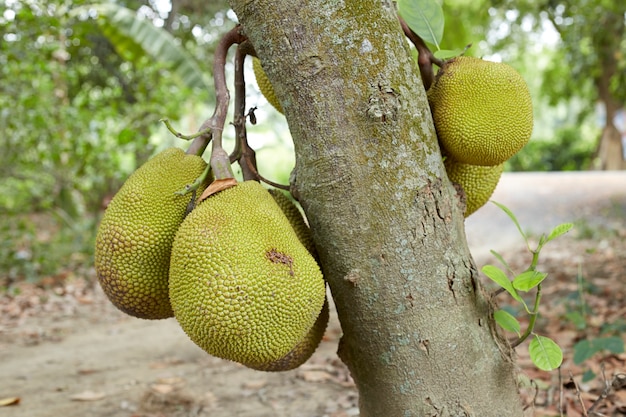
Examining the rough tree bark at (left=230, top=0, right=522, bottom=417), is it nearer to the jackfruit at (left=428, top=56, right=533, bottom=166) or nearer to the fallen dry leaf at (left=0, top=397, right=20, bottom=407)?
the jackfruit at (left=428, top=56, right=533, bottom=166)

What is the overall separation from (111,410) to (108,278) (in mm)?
890

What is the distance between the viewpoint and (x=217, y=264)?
0.84m

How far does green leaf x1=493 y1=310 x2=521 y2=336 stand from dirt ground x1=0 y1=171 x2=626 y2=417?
0.24 m

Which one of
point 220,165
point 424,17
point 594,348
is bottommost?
point 594,348

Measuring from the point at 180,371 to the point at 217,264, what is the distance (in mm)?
1438

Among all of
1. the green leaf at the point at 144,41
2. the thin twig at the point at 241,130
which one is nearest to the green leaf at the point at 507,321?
the thin twig at the point at 241,130

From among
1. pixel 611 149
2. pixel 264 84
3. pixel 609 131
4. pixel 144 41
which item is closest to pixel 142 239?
pixel 264 84

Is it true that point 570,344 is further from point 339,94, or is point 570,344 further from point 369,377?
point 339,94

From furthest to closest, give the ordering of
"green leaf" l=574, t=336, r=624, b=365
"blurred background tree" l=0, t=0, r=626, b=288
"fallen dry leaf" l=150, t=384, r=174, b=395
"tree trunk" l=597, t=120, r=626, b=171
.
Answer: "tree trunk" l=597, t=120, r=626, b=171
"blurred background tree" l=0, t=0, r=626, b=288
"fallen dry leaf" l=150, t=384, r=174, b=395
"green leaf" l=574, t=336, r=624, b=365

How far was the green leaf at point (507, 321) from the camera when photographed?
99cm

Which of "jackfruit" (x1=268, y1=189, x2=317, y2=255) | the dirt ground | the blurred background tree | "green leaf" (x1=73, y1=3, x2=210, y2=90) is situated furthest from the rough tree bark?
"green leaf" (x1=73, y1=3, x2=210, y2=90)

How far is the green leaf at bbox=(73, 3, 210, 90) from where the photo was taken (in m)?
5.56

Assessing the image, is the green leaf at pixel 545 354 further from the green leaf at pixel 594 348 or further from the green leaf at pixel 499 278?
the green leaf at pixel 594 348

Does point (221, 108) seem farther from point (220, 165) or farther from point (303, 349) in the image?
point (303, 349)
